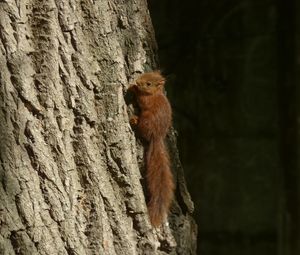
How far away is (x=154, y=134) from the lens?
2.05m

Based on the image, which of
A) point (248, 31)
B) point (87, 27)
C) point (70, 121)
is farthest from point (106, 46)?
point (248, 31)

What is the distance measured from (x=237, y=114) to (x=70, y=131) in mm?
2816

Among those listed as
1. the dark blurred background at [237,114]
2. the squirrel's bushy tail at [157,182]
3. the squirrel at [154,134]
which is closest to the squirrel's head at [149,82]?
the squirrel at [154,134]

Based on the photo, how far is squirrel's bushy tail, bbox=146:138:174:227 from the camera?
2030 mm

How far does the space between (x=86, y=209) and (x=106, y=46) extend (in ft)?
1.14

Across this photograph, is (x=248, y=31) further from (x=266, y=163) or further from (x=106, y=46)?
(x=106, y=46)

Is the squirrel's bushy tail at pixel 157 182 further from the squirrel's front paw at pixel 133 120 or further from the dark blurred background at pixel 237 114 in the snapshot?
the dark blurred background at pixel 237 114

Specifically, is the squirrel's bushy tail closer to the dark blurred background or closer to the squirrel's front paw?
the squirrel's front paw

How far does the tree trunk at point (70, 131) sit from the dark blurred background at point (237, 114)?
255cm

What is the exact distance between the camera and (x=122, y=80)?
1.96 meters

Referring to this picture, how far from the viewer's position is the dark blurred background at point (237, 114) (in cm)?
456

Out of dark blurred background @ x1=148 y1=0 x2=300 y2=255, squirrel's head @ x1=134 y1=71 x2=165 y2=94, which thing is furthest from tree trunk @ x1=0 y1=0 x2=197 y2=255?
dark blurred background @ x1=148 y1=0 x2=300 y2=255

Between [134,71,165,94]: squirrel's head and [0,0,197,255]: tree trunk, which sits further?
[134,71,165,94]: squirrel's head

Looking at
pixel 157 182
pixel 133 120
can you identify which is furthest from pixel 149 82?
pixel 157 182
